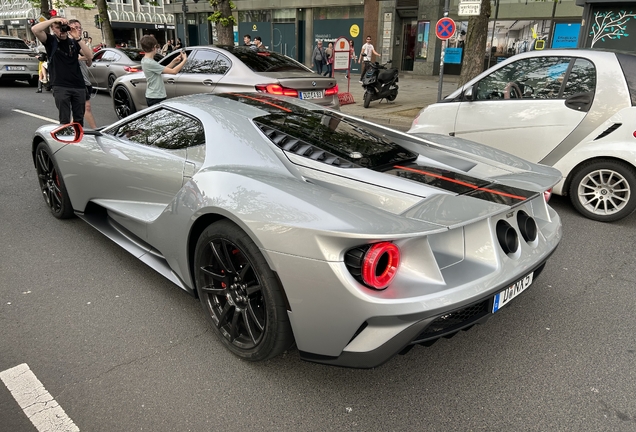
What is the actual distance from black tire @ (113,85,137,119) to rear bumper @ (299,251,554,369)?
854 centimetres

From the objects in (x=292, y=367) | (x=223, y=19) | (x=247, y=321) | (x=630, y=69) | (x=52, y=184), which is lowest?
(x=292, y=367)

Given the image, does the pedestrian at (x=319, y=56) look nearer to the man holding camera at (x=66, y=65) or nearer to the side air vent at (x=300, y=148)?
the man holding camera at (x=66, y=65)

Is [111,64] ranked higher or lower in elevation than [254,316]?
higher

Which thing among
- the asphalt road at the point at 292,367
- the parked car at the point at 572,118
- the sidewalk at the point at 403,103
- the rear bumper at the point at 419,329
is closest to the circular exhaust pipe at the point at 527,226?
the rear bumper at the point at 419,329

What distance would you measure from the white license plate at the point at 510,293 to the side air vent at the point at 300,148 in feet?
3.36

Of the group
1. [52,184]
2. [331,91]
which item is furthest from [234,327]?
[331,91]

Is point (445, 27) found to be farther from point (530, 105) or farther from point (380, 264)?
point (380, 264)

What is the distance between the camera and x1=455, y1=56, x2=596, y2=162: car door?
4.92 metres

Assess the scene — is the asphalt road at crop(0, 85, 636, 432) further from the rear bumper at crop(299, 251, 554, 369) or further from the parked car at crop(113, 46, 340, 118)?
the parked car at crop(113, 46, 340, 118)

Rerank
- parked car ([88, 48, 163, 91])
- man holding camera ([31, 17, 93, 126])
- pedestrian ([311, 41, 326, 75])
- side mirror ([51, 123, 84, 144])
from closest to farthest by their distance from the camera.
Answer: side mirror ([51, 123, 84, 144]) → man holding camera ([31, 17, 93, 126]) → parked car ([88, 48, 163, 91]) → pedestrian ([311, 41, 326, 75])

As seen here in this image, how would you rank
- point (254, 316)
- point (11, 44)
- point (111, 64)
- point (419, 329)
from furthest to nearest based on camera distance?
point (11, 44) < point (111, 64) < point (254, 316) < point (419, 329)

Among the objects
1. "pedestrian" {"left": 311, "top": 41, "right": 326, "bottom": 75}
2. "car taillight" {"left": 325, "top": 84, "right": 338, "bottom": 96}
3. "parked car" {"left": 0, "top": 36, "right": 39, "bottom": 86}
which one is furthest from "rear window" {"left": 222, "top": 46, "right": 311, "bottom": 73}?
"parked car" {"left": 0, "top": 36, "right": 39, "bottom": 86}

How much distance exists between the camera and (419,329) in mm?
2062

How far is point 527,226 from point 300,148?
1345mm
